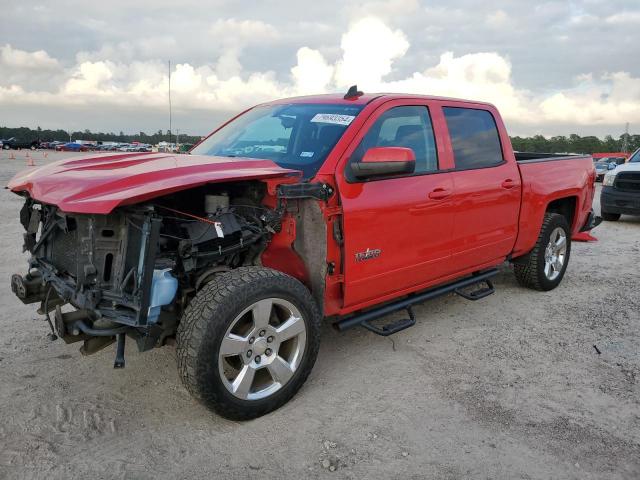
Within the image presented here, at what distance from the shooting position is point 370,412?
3.19 meters

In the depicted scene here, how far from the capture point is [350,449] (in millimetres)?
2812

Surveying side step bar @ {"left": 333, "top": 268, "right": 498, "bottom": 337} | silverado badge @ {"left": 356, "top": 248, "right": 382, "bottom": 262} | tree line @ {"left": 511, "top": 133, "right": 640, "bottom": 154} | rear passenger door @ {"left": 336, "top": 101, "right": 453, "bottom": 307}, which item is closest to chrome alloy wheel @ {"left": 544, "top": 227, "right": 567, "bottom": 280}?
side step bar @ {"left": 333, "top": 268, "right": 498, "bottom": 337}

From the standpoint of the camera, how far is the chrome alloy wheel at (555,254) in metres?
5.66

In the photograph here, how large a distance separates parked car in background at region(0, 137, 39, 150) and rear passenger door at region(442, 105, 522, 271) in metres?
63.8

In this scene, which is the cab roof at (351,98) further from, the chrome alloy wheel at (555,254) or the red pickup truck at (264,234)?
the chrome alloy wheel at (555,254)

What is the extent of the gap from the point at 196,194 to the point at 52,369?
1641 mm

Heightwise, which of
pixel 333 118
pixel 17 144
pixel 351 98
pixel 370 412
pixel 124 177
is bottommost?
pixel 370 412

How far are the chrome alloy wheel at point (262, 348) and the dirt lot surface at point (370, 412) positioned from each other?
0.22 metres

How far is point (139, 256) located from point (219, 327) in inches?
22.0

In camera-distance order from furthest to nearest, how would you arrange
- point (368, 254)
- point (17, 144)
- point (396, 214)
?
point (17, 144)
point (396, 214)
point (368, 254)

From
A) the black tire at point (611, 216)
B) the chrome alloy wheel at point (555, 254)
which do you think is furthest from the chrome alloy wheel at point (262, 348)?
the black tire at point (611, 216)

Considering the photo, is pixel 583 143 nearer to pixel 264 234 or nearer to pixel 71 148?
pixel 71 148

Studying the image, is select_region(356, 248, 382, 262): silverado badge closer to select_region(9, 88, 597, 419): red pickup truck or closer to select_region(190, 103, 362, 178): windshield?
select_region(9, 88, 597, 419): red pickup truck

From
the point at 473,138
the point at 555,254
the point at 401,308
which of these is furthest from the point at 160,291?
the point at 555,254
